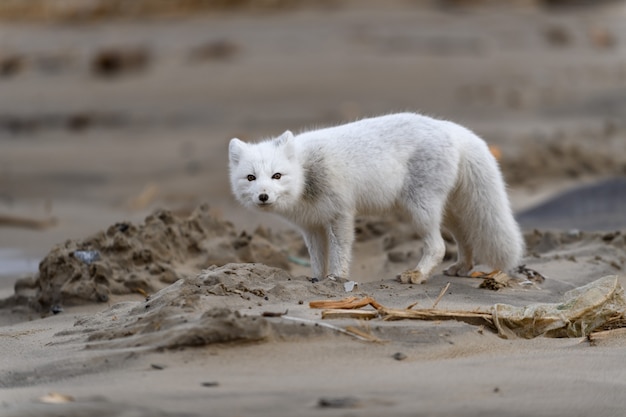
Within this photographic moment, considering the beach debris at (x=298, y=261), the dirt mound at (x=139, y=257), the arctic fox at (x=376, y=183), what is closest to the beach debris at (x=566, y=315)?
the arctic fox at (x=376, y=183)

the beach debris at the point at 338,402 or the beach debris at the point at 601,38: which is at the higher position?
the beach debris at the point at 601,38

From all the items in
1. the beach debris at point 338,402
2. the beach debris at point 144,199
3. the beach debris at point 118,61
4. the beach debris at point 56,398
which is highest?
the beach debris at point 118,61

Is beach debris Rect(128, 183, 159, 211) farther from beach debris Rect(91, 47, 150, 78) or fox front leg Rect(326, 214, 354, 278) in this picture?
beach debris Rect(91, 47, 150, 78)

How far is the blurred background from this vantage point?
512 inches

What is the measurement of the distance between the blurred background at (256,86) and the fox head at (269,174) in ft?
14.8

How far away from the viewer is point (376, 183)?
21.1ft

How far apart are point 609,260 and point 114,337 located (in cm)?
385

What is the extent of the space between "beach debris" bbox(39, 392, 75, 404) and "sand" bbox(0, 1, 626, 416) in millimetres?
14

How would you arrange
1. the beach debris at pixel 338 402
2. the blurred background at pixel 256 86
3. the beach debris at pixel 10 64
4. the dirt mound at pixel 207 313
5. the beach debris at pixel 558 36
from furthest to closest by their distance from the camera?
1. the beach debris at pixel 558 36
2. the beach debris at pixel 10 64
3. the blurred background at pixel 256 86
4. the dirt mound at pixel 207 313
5. the beach debris at pixel 338 402

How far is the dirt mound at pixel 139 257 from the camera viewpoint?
6770mm

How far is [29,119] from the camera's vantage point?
17391mm

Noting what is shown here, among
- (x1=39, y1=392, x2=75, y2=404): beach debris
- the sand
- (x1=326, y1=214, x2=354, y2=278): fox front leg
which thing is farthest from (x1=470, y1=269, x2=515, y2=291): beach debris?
(x1=39, y1=392, x2=75, y2=404): beach debris

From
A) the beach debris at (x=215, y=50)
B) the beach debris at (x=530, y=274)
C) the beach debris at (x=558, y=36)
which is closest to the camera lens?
the beach debris at (x=530, y=274)

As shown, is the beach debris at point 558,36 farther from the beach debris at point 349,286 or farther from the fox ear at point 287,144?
the beach debris at point 349,286
